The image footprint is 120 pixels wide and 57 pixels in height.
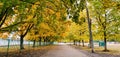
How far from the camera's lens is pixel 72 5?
16344 mm

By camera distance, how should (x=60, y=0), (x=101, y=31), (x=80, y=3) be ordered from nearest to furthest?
(x=80, y=3), (x=60, y=0), (x=101, y=31)

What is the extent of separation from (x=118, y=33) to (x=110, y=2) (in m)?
20.8

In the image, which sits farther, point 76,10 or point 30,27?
point 30,27

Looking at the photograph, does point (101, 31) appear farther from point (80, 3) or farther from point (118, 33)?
point (80, 3)

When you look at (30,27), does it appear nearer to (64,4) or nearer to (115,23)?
(115,23)

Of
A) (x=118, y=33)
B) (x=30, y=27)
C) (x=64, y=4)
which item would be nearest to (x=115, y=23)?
(x=118, y=33)

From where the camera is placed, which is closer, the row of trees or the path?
the row of trees

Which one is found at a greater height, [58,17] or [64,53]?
[58,17]

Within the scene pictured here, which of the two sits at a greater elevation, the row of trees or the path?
the row of trees

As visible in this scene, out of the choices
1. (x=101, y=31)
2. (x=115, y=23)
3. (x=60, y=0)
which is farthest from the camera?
(x=101, y=31)

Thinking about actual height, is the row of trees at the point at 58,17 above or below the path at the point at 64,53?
above

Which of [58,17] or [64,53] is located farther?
[64,53]

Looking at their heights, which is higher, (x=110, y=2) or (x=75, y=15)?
(x=110, y=2)

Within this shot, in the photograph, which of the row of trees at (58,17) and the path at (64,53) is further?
the path at (64,53)
